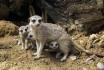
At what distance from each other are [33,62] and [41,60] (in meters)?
0.16

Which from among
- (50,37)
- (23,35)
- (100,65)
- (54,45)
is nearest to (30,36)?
(23,35)

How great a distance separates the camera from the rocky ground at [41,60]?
5.91 m

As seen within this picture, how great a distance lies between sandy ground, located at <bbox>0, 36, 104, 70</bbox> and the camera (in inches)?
232

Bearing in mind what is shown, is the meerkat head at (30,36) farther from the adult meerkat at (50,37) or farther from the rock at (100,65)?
the rock at (100,65)

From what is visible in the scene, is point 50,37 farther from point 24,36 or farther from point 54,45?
point 24,36

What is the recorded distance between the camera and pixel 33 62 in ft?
19.8

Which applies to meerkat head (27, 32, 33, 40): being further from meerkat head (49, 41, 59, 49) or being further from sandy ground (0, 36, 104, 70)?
meerkat head (49, 41, 59, 49)

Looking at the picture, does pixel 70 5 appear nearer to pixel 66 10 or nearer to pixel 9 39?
A: pixel 66 10

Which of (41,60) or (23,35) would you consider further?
(23,35)

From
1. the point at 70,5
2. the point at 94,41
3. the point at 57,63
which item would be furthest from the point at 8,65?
the point at 70,5

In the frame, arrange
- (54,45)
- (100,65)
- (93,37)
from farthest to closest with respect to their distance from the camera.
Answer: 1. (93,37)
2. (54,45)
3. (100,65)

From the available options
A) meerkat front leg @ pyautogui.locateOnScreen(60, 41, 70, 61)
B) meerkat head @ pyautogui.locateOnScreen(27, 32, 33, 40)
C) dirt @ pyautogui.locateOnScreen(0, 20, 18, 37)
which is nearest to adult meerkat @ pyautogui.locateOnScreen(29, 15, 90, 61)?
meerkat front leg @ pyautogui.locateOnScreen(60, 41, 70, 61)

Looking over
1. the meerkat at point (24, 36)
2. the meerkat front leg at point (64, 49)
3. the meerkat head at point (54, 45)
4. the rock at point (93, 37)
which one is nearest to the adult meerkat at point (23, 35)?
the meerkat at point (24, 36)

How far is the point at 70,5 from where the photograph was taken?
7734 millimetres
